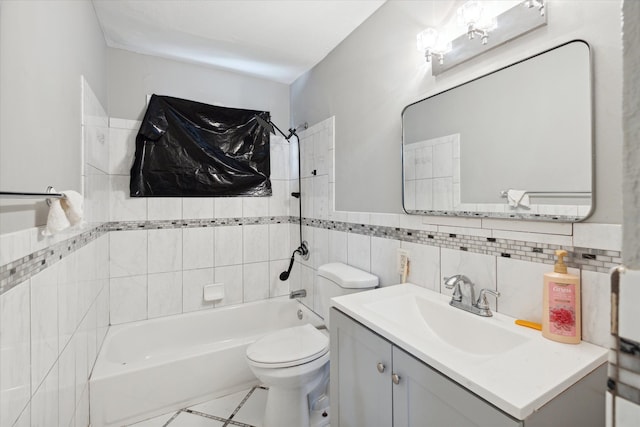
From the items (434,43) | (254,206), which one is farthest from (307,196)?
(434,43)

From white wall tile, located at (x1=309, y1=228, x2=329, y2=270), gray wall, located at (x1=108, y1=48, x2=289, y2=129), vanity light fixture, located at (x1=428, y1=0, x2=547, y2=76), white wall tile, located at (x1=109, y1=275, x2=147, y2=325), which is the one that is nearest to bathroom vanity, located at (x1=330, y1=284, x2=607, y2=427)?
white wall tile, located at (x1=309, y1=228, x2=329, y2=270)

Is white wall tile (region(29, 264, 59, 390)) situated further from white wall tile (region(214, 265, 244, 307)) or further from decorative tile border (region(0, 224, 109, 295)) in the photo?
white wall tile (region(214, 265, 244, 307))

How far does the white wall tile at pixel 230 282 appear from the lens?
8.44 feet

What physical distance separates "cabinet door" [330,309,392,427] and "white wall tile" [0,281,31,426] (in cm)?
100

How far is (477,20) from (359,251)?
128 cm

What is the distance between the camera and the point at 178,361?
1842mm

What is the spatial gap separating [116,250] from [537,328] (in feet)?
8.36

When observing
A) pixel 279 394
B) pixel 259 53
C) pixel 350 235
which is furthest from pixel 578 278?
pixel 259 53

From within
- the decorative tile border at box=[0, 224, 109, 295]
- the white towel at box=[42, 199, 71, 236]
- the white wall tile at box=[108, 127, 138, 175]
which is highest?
the white wall tile at box=[108, 127, 138, 175]

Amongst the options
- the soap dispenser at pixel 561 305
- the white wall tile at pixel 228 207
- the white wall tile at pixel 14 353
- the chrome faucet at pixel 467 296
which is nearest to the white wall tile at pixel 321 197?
the white wall tile at pixel 228 207

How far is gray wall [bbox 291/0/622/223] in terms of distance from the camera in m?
0.87

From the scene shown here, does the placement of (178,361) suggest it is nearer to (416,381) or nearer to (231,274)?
(231,274)

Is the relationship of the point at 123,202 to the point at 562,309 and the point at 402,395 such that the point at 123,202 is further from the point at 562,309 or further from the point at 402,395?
the point at 562,309

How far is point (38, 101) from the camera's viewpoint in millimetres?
960
